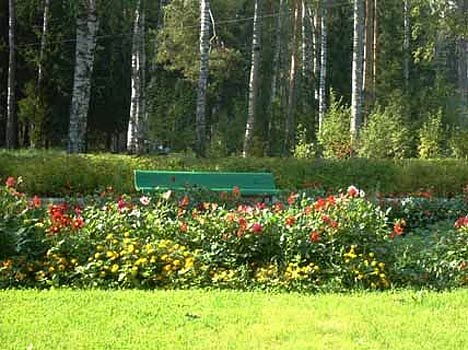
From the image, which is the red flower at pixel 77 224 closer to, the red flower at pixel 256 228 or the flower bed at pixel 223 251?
the flower bed at pixel 223 251

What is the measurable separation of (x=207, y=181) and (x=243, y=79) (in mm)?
30574

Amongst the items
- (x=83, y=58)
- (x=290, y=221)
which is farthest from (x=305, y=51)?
(x=290, y=221)

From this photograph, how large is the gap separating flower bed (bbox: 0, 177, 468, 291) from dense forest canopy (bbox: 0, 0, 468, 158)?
1066cm

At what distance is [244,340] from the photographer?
179 inches

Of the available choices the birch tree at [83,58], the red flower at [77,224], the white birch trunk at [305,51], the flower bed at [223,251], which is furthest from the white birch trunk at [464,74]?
the red flower at [77,224]

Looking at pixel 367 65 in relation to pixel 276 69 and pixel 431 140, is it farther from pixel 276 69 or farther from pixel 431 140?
pixel 276 69

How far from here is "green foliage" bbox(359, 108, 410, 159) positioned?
1817cm

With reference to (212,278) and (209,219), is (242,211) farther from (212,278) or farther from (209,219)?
(212,278)

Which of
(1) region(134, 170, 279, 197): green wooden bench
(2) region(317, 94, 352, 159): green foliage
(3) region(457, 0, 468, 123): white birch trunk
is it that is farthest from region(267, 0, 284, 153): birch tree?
(1) region(134, 170, 279, 197): green wooden bench

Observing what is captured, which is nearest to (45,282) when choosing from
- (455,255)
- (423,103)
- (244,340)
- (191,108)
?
(244,340)

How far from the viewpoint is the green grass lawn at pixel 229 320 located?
14.8 ft

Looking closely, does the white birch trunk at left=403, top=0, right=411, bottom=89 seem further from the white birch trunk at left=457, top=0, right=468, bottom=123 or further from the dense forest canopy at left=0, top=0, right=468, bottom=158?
the white birch trunk at left=457, top=0, right=468, bottom=123

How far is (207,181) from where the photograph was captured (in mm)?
12102

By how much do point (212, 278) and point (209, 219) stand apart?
931 mm
